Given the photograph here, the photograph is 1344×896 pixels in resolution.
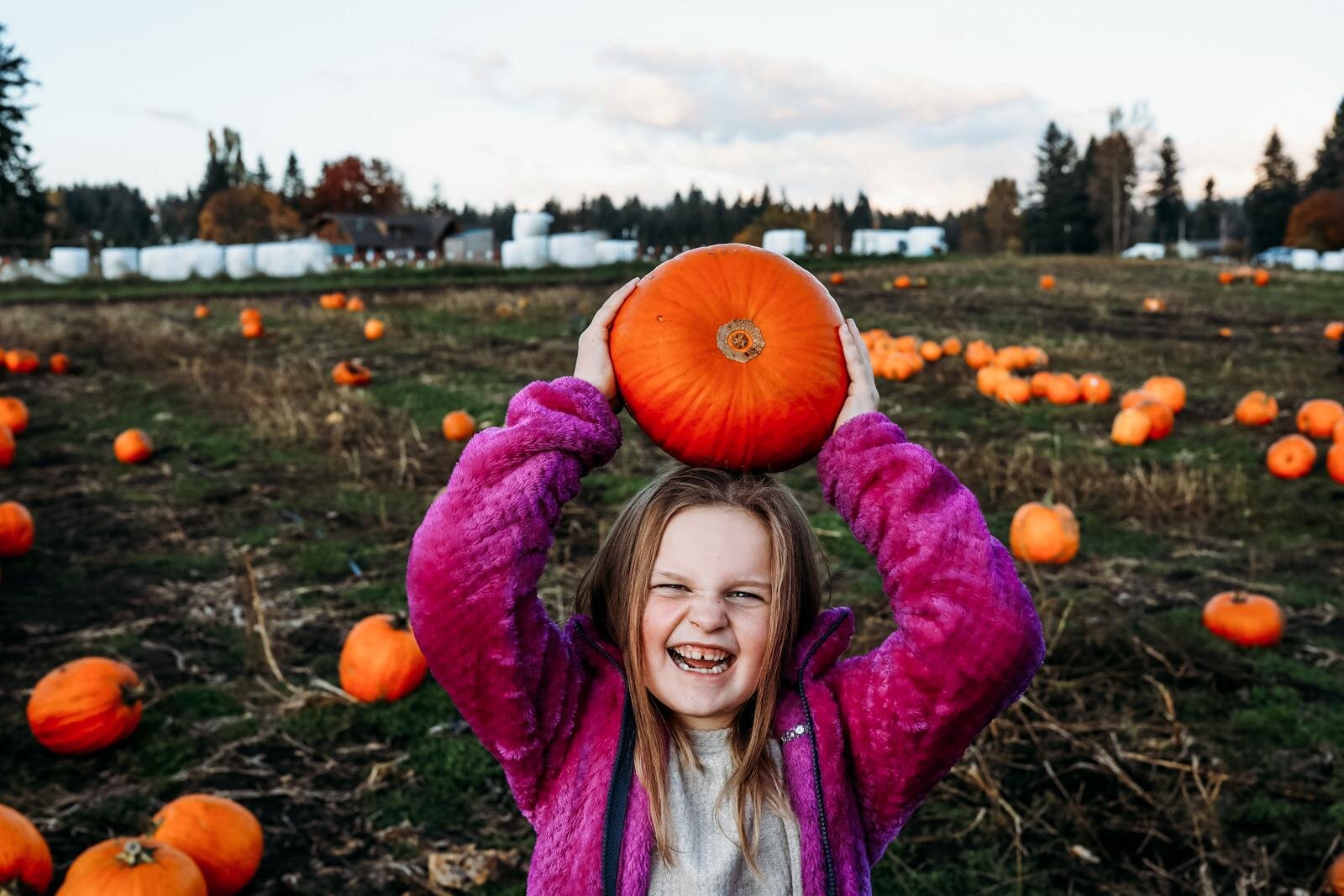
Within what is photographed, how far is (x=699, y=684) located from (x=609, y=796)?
0.27m

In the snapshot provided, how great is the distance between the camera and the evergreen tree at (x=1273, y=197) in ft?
242

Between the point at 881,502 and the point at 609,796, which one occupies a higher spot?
the point at 881,502

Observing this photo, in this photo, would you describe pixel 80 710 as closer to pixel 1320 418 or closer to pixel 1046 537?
pixel 1046 537

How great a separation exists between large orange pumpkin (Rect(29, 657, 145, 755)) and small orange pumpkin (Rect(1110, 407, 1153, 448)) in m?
7.92

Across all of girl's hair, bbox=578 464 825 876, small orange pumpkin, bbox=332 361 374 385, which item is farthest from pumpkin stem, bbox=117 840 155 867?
small orange pumpkin, bbox=332 361 374 385

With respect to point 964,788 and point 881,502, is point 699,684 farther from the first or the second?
point 964,788

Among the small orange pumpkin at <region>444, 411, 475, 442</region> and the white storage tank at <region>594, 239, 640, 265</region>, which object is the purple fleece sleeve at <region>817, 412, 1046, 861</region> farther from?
the white storage tank at <region>594, 239, 640, 265</region>

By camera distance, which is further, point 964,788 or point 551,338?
point 551,338

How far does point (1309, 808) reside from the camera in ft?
12.2

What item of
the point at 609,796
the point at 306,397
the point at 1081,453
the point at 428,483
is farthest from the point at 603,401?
the point at 306,397

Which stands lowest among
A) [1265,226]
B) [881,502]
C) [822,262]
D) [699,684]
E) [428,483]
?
[428,483]

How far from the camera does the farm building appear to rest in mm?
80438

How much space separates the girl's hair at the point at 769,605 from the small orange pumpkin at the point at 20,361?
13933 millimetres

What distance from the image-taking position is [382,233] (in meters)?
82.2
